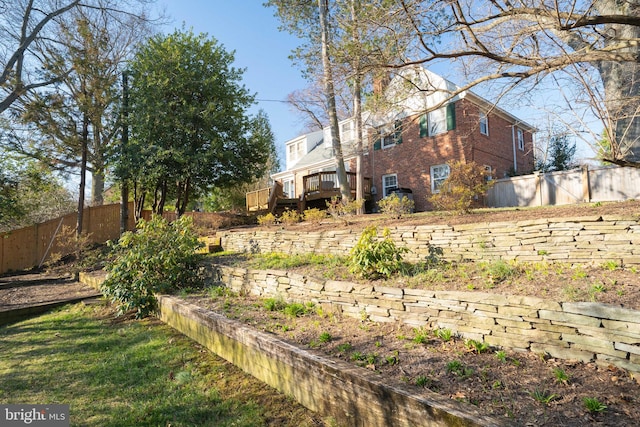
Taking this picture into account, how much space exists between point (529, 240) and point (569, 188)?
8619 millimetres

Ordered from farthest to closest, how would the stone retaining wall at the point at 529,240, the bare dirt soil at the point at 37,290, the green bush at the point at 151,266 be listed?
the bare dirt soil at the point at 37,290 < the green bush at the point at 151,266 < the stone retaining wall at the point at 529,240

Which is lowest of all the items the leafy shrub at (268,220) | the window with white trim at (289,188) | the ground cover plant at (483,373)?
the ground cover plant at (483,373)

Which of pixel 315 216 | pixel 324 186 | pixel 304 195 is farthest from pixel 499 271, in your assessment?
pixel 324 186

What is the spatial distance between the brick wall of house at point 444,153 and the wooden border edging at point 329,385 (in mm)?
11246

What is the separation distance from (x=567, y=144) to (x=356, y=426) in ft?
55.3

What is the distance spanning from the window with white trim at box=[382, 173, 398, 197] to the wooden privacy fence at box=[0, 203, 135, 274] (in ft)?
39.6

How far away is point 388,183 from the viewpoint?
15586 millimetres

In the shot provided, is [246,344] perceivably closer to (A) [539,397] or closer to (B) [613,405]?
(A) [539,397]

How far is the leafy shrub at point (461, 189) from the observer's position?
6.67 metres

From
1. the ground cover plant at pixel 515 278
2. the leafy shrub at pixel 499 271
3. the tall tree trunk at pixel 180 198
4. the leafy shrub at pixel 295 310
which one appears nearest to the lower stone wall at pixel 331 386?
the leafy shrub at pixel 295 310

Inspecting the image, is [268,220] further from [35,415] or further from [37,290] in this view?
[35,415]

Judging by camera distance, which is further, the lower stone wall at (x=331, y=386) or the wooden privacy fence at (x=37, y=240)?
the wooden privacy fence at (x=37, y=240)

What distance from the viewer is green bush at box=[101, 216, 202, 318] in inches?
246

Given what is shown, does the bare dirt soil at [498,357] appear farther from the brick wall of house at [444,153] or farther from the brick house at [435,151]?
the brick wall of house at [444,153]
